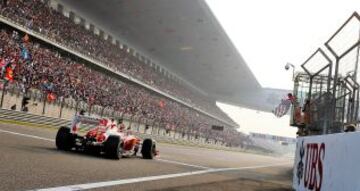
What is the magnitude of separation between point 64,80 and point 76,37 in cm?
1107

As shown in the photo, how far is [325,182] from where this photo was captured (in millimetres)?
6320

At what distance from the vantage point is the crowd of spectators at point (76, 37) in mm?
31714

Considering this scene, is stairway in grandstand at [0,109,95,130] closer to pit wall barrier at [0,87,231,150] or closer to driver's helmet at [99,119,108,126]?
pit wall barrier at [0,87,231,150]

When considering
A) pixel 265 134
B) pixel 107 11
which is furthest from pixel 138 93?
pixel 265 134

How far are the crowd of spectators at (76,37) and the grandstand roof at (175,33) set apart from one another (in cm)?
190

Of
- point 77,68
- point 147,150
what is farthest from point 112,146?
point 77,68

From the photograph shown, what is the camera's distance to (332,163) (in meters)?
6.11

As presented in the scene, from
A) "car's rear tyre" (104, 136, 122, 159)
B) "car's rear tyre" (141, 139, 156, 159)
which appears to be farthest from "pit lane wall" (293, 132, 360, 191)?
"car's rear tyre" (141, 139, 156, 159)

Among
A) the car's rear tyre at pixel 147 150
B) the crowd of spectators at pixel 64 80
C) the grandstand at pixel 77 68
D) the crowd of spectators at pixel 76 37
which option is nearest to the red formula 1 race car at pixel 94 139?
the car's rear tyre at pixel 147 150

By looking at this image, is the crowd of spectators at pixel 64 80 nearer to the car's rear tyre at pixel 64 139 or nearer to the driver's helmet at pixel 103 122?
the driver's helmet at pixel 103 122

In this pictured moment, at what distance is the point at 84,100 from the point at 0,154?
A: 22833 millimetres

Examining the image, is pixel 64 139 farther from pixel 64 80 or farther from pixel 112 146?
pixel 64 80

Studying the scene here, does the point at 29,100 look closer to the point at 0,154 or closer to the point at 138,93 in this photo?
the point at 0,154

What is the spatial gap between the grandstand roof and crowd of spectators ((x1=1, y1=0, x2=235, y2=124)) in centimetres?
190
